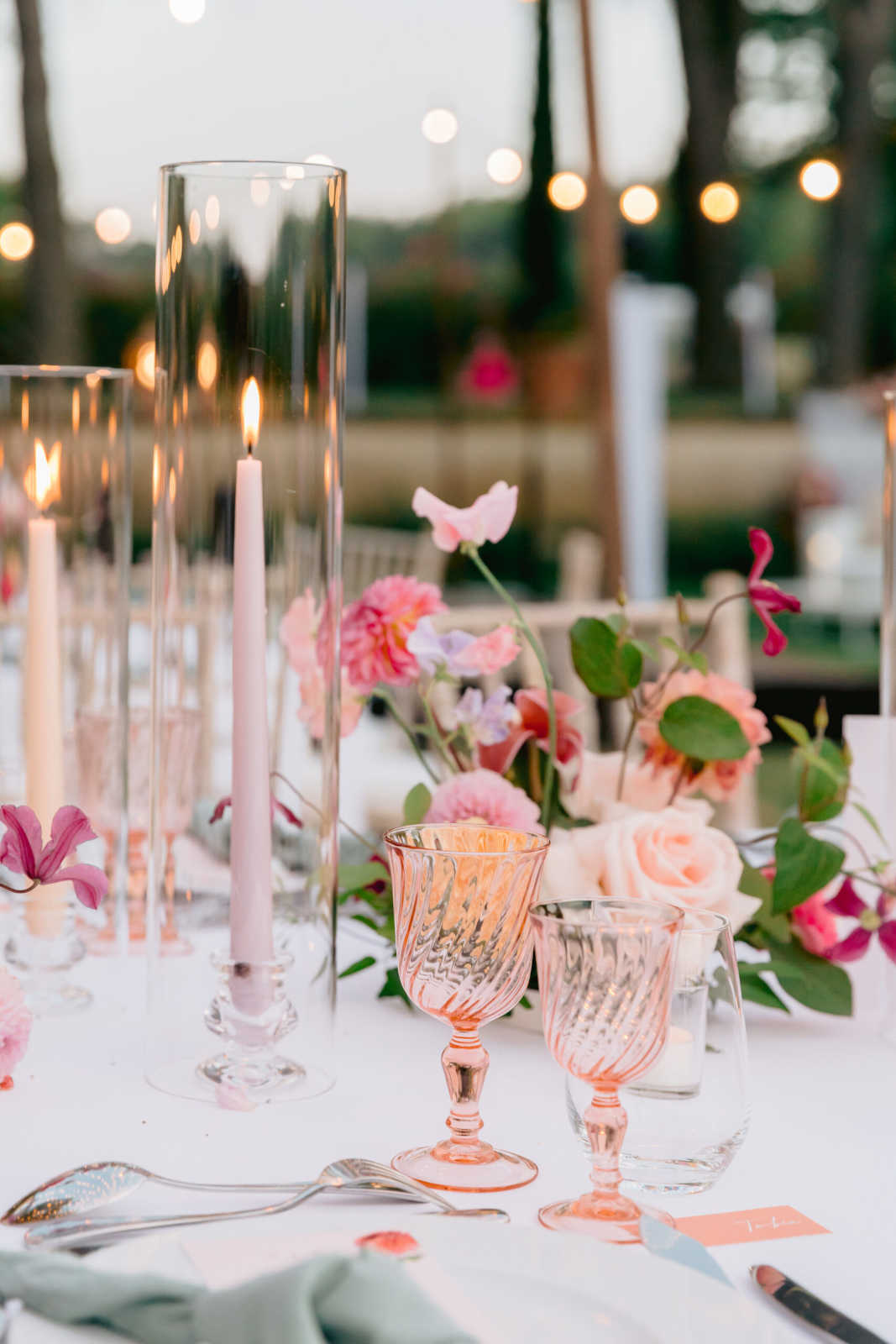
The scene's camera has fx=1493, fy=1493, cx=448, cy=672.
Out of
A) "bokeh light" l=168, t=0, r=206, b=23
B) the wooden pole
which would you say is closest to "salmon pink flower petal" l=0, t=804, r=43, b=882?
the wooden pole

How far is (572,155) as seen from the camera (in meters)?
5.39

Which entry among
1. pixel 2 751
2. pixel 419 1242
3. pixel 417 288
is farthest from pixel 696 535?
pixel 419 1242

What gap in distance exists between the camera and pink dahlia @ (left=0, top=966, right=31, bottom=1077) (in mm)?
678

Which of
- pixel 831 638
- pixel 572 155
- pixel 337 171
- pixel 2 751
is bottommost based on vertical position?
pixel 831 638

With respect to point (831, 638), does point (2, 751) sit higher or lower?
higher

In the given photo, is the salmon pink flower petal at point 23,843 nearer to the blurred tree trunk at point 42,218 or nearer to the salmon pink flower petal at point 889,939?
the salmon pink flower petal at point 889,939

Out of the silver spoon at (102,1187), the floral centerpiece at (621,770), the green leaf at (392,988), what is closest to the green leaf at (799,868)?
the floral centerpiece at (621,770)

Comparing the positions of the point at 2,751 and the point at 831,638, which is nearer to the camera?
the point at 2,751

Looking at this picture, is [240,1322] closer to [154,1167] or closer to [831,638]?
[154,1167]

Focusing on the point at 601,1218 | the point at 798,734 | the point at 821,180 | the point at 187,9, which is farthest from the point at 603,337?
the point at 601,1218

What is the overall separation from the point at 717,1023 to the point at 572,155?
5.20 m

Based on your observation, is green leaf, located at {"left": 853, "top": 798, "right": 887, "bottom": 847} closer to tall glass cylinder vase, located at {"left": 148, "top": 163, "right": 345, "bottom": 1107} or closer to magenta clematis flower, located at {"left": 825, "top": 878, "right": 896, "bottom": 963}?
magenta clematis flower, located at {"left": 825, "top": 878, "right": 896, "bottom": 963}

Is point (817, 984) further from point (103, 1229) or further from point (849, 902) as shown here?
point (103, 1229)

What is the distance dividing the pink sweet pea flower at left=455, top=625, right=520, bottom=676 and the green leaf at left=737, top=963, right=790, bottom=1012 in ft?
0.70
